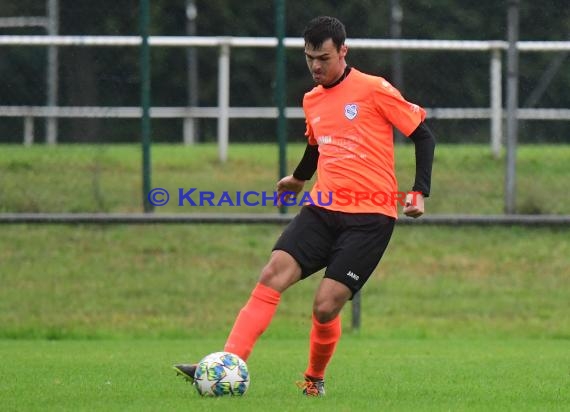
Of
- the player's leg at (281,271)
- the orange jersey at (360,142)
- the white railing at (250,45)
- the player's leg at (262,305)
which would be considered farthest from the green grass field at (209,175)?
the player's leg at (262,305)

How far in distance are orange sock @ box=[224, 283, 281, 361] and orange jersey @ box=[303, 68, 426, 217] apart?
1.90 feet

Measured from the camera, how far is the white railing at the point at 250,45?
12.0 meters

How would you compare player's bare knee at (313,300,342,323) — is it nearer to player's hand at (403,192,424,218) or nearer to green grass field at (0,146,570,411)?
player's hand at (403,192,424,218)

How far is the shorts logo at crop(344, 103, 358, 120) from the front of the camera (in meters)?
6.86

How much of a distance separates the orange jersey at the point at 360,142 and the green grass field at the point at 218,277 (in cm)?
283

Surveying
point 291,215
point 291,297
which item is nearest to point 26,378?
point 291,215

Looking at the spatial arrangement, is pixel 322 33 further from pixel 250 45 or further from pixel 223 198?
pixel 223 198

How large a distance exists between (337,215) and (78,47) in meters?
5.78

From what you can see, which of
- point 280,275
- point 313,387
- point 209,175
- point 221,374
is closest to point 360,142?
point 280,275

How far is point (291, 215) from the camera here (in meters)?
11.6

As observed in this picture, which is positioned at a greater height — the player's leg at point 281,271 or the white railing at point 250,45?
the white railing at point 250,45

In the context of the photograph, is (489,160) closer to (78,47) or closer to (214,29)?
(214,29)

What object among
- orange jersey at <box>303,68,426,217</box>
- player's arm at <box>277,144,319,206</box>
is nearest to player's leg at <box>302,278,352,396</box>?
orange jersey at <box>303,68,426,217</box>

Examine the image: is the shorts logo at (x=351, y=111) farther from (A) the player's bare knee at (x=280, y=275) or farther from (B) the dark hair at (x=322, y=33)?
(A) the player's bare knee at (x=280, y=275)
